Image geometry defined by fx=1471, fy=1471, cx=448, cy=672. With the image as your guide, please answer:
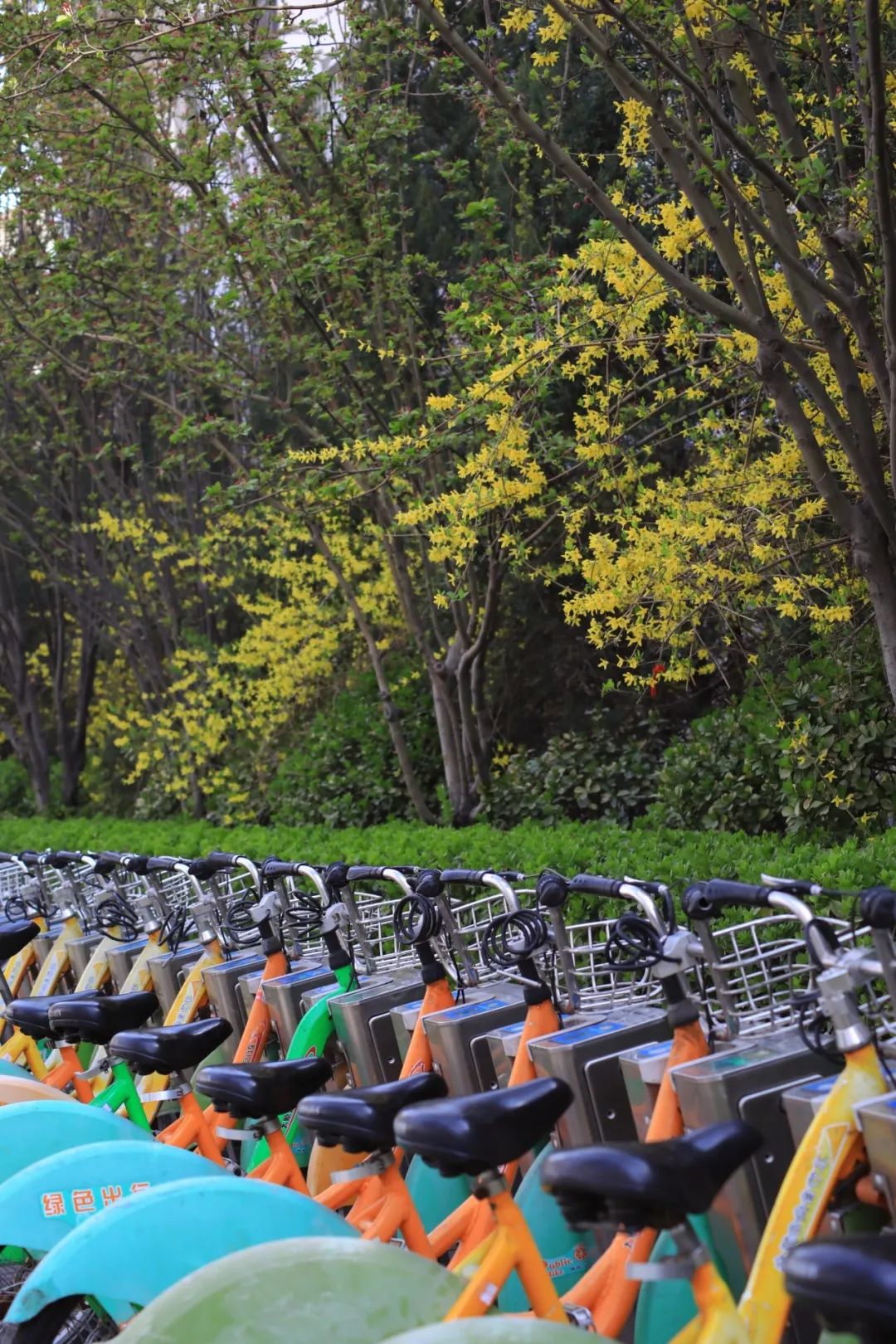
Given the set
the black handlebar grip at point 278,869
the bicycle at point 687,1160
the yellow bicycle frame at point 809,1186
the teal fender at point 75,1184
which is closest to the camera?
the bicycle at point 687,1160

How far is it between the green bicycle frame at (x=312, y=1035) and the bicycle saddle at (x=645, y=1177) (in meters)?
2.13

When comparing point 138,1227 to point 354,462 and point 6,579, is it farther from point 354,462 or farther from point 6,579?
point 6,579

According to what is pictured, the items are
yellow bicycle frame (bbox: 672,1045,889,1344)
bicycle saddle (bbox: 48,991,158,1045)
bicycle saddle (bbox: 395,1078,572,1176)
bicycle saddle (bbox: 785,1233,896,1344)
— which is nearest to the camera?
bicycle saddle (bbox: 785,1233,896,1344)

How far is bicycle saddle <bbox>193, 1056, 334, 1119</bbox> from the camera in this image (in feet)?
10.6

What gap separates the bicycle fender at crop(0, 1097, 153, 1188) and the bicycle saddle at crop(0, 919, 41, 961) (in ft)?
7.33

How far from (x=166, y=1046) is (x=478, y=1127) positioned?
1.47m

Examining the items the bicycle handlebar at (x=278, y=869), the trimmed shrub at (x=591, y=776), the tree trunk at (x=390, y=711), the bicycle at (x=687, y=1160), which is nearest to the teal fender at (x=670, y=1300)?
the bicycle at (x=687, y=1160)

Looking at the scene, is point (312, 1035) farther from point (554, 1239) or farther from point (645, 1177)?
point (645, 1177)

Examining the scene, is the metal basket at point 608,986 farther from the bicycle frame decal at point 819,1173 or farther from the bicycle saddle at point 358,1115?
the bicycle frame decal at point 819,1173

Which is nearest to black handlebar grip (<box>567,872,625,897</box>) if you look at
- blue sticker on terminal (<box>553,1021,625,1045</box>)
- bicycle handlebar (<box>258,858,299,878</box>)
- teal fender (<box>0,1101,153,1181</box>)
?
blue sticker on terminal (<box>553,1021,625,1045</box>)

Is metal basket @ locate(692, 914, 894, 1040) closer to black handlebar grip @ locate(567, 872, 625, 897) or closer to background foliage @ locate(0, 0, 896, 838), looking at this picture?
black handlebar grip @ locate(567, 872, 625, 897)

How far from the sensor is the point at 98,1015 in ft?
13.4

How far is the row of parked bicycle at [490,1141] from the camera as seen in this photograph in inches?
89.7

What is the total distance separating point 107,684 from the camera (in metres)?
16.6
